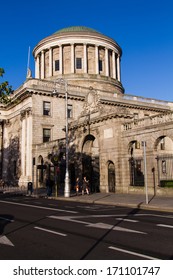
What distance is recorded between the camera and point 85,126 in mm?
32250

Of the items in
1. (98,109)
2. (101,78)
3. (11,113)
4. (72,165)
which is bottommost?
(72,165)

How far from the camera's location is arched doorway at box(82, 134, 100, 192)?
31.5m

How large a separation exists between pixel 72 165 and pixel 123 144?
9.36m

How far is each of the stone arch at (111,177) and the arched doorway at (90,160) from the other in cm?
289

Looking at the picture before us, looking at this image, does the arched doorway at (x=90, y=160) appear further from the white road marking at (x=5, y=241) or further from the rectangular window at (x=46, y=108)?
the white road marking at (x=5, y=241)

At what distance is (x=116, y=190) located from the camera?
27.0 metres

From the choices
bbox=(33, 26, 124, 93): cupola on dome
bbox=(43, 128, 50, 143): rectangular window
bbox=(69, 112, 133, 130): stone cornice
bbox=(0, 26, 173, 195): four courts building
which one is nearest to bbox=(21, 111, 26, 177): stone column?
bbox=(0, 26, 173, 195): four courts building

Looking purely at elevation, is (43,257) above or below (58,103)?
below

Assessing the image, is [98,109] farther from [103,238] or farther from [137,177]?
[103,238]

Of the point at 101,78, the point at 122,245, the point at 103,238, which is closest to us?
the point at 122,245

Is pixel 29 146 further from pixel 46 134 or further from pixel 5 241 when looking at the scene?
pixel 5 241

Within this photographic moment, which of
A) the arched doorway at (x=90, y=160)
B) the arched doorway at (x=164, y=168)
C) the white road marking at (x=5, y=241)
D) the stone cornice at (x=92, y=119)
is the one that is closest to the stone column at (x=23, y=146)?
the stone cornice at (x=92, y=119)

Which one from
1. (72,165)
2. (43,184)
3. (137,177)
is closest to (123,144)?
(137,177)

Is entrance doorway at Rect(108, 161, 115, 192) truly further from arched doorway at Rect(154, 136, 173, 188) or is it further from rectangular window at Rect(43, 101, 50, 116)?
rectangular window at Rect(43, 101, 50, 116)
